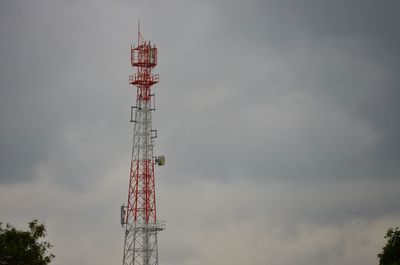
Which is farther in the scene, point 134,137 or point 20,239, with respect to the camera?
point 134,137

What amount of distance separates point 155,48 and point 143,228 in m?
24.0

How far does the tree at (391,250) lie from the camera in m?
167

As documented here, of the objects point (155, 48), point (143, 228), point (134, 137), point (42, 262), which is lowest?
point (42, 262)

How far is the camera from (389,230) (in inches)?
6663

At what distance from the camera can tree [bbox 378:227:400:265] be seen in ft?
548

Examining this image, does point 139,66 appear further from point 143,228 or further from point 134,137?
point 143,228

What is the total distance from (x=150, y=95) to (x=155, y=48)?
20.6 ft

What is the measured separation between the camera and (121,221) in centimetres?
16325

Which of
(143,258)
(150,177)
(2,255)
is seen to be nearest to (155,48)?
(150,177)

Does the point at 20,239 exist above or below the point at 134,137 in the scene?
below

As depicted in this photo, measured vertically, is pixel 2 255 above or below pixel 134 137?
below

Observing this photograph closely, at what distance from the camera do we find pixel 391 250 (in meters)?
168

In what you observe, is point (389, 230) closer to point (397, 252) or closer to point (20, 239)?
point (397, 252)

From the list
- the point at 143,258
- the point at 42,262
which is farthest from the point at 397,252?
the point at 42,262
